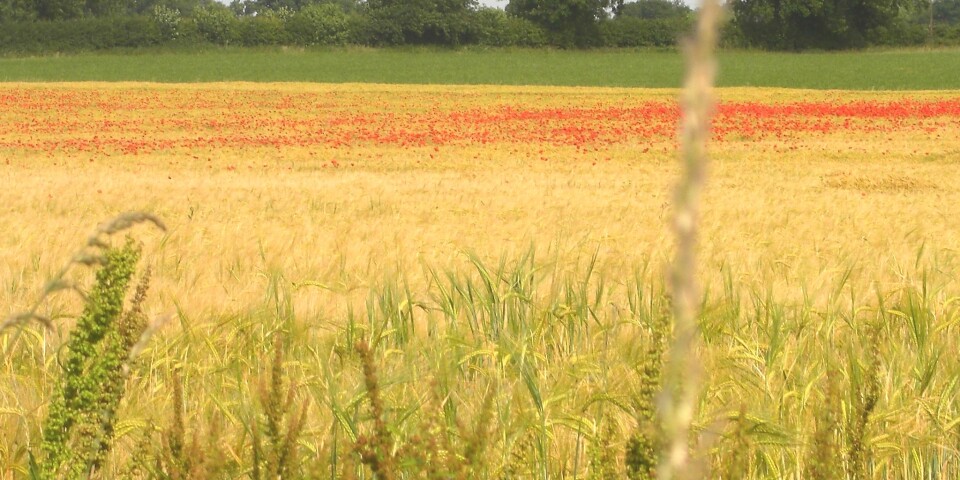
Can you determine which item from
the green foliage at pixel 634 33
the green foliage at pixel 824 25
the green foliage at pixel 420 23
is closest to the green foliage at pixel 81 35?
the green foliage at pixel 420 23

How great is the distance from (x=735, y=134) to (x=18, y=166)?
10.3 m

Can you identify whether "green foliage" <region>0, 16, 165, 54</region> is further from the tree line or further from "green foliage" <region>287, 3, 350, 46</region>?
"green foliage" <region>287, 3, 350, 46</region>

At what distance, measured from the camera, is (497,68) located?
147 feet

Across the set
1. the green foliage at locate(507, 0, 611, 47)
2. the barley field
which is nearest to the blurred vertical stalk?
the barley field

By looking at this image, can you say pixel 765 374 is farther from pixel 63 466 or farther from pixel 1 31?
pixel 1 31

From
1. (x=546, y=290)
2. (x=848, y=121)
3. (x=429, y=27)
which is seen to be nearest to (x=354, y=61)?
(x=429, y=27)

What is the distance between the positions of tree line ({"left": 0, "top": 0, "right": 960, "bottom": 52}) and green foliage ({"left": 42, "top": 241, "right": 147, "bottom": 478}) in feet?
176

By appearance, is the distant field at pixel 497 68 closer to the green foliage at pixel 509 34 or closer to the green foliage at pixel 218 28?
the green foliage at pixel 509 34

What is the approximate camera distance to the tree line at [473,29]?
Result: 180ft

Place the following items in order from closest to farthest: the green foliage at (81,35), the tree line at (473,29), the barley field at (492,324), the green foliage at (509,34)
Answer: the barley field at (492,324) < the green foliage at (81,35) < the tree line at (473,29) < the green foliage at (509,34)

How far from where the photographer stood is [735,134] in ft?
54.9

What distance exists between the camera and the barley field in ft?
7.34

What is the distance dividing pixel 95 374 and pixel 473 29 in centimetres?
5676

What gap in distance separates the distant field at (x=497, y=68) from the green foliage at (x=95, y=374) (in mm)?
34989
